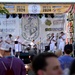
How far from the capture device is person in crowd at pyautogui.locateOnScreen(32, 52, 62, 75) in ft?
9.32

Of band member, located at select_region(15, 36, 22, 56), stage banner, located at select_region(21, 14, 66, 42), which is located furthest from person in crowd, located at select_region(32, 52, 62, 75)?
stage banner, located at select_region(21, 14, 66, 42)

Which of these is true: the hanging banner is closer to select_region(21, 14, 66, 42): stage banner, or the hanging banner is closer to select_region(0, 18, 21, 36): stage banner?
select_region(0, 18, 21, 36): stage banner

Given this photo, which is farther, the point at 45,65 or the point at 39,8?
the point at 39,8

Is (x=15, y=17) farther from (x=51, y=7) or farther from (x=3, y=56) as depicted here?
(x=3, y=56)

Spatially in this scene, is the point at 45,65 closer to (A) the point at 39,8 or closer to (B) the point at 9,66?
(B) the point at 9,66

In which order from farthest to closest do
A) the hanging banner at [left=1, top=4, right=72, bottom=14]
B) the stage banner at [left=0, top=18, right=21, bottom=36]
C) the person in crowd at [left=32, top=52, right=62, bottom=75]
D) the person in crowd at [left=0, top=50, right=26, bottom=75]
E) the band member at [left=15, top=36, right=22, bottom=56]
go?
the stage banner at [left=0, top=18, right=21, bottom=36], the band member at [left=15, top=36, right=22, bottom=56], the hanging banner at [left=1, top=4, right=72, bottom=14], the person in crowd at [left=0, top=50, right=26, bottom=75], the person in crowd at [left=32, top=52, right=62, bottom=75]

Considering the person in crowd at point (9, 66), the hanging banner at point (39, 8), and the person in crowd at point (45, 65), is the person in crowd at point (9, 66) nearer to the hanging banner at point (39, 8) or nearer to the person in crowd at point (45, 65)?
the person in crowd at point (45, 65)

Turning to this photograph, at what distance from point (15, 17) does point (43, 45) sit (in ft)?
9.99

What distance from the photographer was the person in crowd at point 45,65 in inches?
112

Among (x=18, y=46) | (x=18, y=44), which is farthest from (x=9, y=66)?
(x=18, y=44)

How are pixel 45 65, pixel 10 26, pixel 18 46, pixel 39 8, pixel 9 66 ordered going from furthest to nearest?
pixel 10 26, pixel 18 46, pixel 39 8, pixel 9 66, pixel 45 65

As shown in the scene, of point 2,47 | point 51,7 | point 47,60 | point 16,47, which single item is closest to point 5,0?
point 51,7

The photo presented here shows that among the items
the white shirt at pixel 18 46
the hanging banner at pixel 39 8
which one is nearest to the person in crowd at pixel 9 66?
the hanging banner at pixel 39 8

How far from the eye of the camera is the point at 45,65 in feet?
9.36
